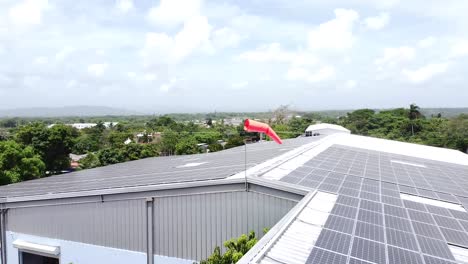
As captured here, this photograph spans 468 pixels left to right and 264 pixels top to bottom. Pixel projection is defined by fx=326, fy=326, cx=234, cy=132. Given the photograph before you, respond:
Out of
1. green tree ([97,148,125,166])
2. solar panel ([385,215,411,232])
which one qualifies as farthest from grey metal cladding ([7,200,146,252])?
green tree ([97,148,125,166])

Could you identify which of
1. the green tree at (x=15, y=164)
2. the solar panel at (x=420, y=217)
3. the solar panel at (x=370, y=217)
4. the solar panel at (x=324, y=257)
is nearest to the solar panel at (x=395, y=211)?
the solar panel at (x=420, y=217)

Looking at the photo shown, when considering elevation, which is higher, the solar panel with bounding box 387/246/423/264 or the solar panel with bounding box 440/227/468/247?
the solar panel with bounding box 387/246/423/264

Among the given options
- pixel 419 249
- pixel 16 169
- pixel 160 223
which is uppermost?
pixel 419 249

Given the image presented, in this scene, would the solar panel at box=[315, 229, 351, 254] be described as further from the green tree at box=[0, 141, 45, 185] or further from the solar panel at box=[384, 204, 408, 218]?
the green tree at box=[0, 141, 45, 185]

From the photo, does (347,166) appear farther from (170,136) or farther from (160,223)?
(170,136)

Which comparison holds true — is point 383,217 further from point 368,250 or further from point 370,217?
point 368,250

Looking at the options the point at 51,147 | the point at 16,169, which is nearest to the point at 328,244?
the point at 16,169

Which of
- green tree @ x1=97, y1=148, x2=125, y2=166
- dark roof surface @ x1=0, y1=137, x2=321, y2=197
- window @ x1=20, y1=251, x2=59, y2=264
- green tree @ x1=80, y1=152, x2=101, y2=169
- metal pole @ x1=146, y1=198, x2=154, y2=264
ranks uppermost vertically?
dark roof surface @ x1=0, y1=137, x2=321, y2=197
